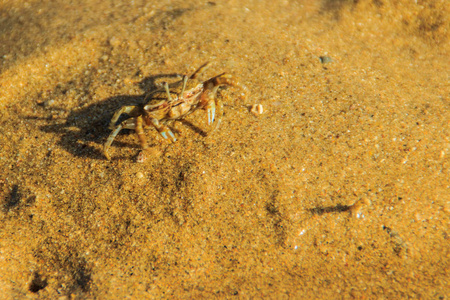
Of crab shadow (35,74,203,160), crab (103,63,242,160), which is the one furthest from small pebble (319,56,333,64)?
crab shadow (35,74,203,160)

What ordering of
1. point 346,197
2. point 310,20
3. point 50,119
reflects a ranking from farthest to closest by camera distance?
point 310,20, point 50,119, point 346,197

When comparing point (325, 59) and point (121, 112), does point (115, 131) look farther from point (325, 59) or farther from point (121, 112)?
point (325, 59)

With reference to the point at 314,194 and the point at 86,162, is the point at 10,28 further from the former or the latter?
the point at 314,194

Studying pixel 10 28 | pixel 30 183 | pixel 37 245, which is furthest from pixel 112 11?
pixel 37 245

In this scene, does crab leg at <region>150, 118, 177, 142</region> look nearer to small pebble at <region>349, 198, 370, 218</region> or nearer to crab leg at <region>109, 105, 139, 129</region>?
crab leg at <region>109, 105, 139, 129</region>

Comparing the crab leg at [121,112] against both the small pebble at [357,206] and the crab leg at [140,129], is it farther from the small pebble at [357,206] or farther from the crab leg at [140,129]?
the small pebble at [357,206]

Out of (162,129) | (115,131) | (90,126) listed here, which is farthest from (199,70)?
(90,126)
